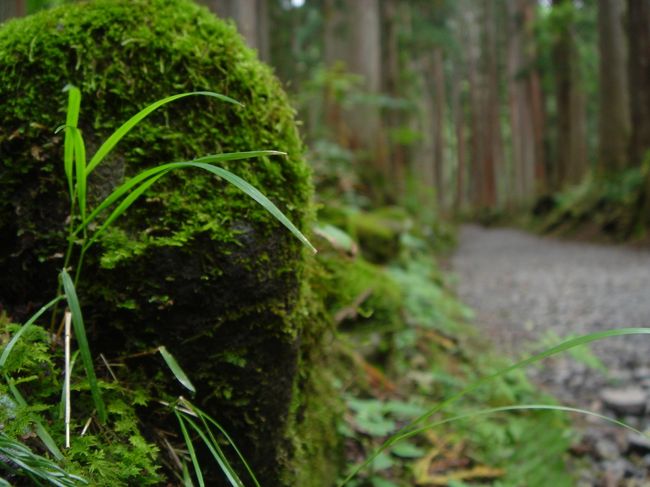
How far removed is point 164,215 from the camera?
46.9 inches

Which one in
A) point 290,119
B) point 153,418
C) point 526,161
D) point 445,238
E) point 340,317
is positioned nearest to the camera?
point 153,418

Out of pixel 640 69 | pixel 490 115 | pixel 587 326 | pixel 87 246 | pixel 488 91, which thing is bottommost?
pixel 587 326

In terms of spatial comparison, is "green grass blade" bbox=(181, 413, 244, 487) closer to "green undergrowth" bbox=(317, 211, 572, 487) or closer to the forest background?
"green undergrowth" bbox=(317, 211, 572, 487)

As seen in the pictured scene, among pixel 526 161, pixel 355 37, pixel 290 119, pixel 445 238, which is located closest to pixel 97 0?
pixel 290 119

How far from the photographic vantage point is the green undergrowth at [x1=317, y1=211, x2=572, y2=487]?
2021 millimetres

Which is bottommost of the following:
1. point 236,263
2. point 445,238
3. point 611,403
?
point 445,238

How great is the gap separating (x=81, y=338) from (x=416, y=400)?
2.01m

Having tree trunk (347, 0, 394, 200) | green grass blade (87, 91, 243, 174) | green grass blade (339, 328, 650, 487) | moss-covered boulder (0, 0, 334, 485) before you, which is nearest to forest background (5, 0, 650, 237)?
tree trunk (347, 0, 394, 200)

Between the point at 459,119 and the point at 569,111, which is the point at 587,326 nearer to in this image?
the point at 569,111

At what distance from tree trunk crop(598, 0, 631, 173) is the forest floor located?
147 inches

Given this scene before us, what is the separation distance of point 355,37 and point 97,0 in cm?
843

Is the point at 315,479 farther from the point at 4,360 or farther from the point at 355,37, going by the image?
the point at 355,37

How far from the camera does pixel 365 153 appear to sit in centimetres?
838

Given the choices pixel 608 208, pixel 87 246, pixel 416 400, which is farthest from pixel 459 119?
pixel 87 246
